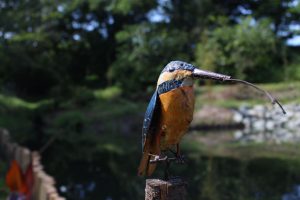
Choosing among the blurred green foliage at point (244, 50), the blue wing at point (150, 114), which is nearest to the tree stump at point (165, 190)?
the blue wing at point (150, 114)

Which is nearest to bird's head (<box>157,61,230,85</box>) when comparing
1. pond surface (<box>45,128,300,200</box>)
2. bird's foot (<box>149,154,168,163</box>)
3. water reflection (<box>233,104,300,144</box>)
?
bird's foot (<box>149,154,168,163</box>)

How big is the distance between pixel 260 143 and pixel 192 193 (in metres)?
5.49

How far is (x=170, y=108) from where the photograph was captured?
2.62 meters

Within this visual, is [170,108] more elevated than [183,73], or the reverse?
[183,73]

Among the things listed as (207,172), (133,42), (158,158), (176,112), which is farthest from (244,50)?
(176,112)

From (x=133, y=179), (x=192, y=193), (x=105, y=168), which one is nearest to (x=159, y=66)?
(x=105, y=168)

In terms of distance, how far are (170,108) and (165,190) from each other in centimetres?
41

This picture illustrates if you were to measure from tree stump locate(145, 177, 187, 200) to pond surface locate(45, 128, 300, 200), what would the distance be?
4407 mm

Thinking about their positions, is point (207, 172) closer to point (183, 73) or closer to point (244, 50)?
point (183, 73)

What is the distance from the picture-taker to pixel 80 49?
78.1 feet

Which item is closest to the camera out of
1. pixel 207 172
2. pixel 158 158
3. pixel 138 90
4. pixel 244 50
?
pixel 158 158

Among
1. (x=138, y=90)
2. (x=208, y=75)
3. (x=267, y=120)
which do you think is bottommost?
(x=208, y=75)

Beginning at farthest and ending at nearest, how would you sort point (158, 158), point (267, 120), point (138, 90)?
point (138, 90), point (267, 120), point (158, 158)

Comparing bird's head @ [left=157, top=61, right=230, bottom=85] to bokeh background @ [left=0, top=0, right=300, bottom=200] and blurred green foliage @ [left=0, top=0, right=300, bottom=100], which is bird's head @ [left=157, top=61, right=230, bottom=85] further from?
blurred green foliage @ [left=0, top=0, right=300, bottom=100]
